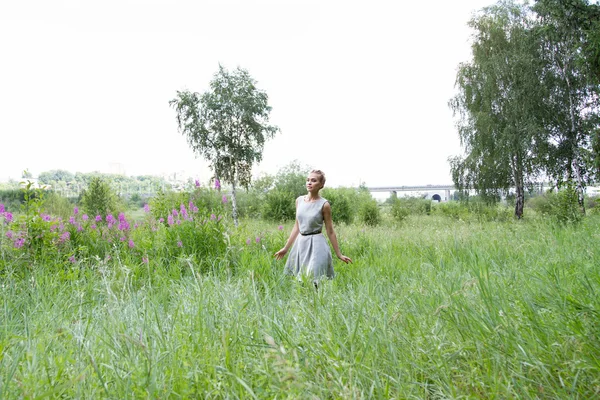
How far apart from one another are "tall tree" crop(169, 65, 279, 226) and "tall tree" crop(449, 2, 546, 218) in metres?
11.5

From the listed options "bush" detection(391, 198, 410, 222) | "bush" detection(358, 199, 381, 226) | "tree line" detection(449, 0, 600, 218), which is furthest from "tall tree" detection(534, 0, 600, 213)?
"bush" detection(358, 199, 381, 226)

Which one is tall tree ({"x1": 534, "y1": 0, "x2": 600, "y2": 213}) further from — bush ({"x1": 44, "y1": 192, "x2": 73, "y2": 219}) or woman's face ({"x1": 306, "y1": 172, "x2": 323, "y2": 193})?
bush ({"x1": 44, "y1": 192, "x2": 73, "y2": 219})

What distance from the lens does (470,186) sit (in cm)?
2017

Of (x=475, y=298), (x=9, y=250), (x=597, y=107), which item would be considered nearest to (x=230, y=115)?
(x=597, y=107)

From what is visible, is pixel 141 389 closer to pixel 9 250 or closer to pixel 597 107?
pixel 9 250

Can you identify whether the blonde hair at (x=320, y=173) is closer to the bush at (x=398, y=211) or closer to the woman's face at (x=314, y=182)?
the woman's face at (x=314, y=182)

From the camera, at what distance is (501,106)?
18.0 metres

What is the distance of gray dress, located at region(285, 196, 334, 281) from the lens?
4.08 metres

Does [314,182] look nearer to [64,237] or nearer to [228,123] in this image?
[64,237]

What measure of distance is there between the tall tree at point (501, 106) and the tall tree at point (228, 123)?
11.5m

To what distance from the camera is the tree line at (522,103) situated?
16.1m

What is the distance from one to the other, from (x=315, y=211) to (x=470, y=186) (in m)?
18.2

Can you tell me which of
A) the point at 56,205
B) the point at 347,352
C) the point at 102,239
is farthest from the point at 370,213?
the point at 347,352

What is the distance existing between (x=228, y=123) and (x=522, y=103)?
630 inches
